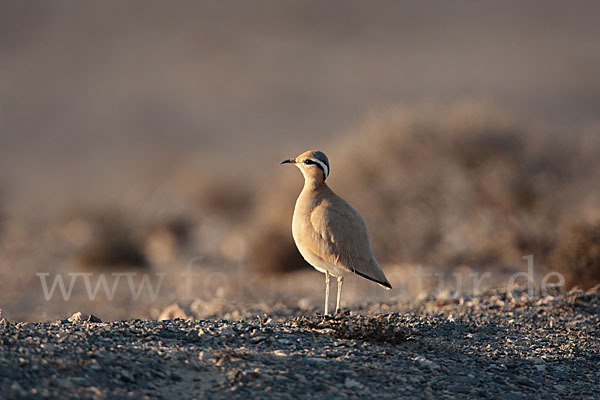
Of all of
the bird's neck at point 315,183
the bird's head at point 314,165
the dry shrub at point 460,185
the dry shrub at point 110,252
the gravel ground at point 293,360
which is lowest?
the gravel ground at point 293,360

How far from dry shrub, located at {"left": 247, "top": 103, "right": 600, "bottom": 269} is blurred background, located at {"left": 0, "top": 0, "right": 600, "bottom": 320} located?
4 centimetres

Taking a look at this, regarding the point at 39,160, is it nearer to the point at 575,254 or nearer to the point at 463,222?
the point at 463,222

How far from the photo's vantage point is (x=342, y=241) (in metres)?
6.72

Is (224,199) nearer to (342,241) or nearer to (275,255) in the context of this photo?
(275,255)

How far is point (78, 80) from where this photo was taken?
202 feet

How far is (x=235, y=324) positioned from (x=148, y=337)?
2.66 ft

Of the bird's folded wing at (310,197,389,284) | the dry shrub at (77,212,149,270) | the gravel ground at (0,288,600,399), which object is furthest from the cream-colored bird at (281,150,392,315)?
the dry shrub at (77,212,149,270)

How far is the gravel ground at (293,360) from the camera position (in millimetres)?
4805

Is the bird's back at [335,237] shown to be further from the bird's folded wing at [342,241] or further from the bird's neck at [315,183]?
the bird's neck at [315,183]

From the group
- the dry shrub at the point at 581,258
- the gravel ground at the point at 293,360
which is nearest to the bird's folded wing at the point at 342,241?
the gravel ground at the point at 293,360

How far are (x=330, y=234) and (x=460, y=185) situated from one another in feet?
34.2

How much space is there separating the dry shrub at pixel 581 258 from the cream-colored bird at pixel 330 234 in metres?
4.93

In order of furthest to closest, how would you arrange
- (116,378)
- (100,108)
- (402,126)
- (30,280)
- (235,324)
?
(100,108), (402,126), (30,280), (235,324), (116,378)

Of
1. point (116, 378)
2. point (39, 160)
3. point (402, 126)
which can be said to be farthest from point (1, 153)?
point (116, 378)
